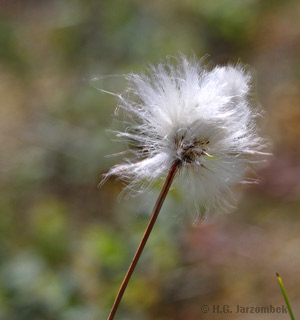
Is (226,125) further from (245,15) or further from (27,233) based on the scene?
(245,15)

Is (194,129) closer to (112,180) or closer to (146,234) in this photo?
(146,234)

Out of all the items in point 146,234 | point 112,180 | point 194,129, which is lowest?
point 146,234

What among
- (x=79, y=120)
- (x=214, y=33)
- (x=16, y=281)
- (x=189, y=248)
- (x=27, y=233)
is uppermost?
(x=214, y=33)

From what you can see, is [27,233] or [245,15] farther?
[245,15]

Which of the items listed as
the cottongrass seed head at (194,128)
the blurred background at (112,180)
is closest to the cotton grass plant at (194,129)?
the cottongrass seed head at (194,128)

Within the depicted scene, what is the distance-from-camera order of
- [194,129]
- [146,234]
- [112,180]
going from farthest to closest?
[112,180], [194,129], [146,234]

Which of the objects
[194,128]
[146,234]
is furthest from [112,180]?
[146,234]

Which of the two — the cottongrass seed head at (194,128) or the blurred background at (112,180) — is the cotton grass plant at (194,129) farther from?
the blurred background at (112,180)

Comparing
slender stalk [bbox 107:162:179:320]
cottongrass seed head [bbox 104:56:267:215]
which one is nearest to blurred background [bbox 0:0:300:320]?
cottongrass seed head [bbox 104:56:267:215]

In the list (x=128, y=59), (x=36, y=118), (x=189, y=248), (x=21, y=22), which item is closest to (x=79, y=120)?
(x=36, y=118)
